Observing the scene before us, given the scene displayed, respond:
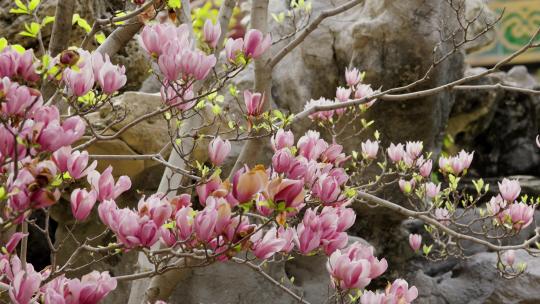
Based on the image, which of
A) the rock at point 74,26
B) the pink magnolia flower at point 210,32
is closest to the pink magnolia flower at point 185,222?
the pink magnolia flower at point 210,32

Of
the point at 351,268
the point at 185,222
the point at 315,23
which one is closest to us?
the point at 185,222

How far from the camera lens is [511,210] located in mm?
2992

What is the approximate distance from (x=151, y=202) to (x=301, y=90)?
376 cm

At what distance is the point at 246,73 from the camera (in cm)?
510

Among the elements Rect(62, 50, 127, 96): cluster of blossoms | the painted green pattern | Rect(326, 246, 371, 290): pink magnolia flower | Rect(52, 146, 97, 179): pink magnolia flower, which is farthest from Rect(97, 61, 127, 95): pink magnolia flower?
the painted green pattern

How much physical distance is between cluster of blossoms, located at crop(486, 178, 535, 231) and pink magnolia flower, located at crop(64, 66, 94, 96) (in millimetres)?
2225

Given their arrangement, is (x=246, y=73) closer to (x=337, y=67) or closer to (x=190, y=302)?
(x=337, y=67)

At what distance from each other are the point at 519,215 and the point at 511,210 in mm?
44

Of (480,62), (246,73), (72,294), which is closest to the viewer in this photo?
(72,294)

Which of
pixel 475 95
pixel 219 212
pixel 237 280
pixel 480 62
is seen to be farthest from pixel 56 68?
pixel 480 62

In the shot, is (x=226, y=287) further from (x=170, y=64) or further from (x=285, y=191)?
(x=285, y=191)

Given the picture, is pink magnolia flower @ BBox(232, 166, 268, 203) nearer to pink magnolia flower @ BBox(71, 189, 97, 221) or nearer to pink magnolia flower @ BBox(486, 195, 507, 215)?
pink magnolia flower @ BBox(71, 189, 97, 221)

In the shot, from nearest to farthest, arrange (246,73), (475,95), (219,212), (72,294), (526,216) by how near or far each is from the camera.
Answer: (72,294) → (219,212) → (526,216) → (246,73) → (475,95)

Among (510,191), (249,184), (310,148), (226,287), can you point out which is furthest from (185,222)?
(226,287)
